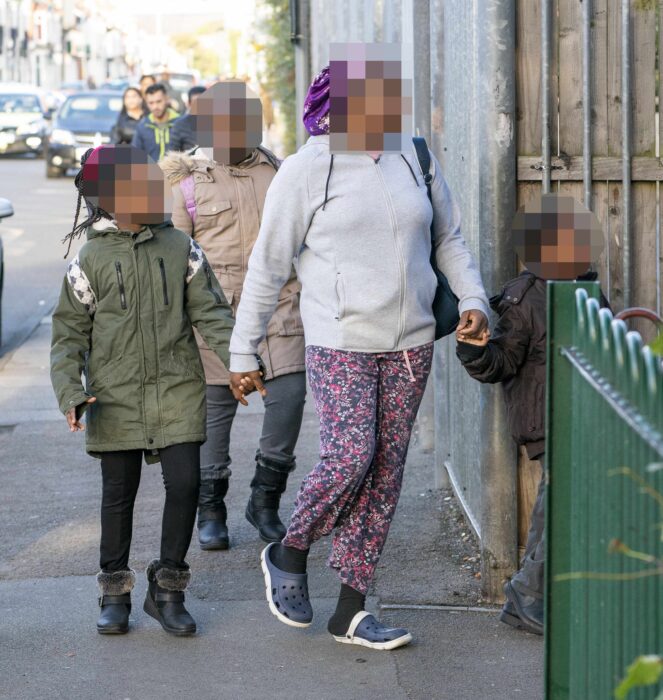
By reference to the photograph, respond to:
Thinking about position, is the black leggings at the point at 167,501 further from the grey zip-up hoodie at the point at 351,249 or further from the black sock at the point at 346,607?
the black sock at the point at 346,607

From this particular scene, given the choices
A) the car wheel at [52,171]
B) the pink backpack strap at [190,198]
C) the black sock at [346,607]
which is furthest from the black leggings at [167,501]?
the car wheel at [52,171]

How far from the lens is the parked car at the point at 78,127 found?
27719 mm

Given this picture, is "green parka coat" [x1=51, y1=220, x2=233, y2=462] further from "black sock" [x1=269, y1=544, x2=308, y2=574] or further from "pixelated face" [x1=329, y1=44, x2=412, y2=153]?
"pixelated face" [x1=329, y1=44, x2=412, y2=153]

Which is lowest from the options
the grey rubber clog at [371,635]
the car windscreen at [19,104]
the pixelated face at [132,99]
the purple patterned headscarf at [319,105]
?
the grey rubber clog at [371,635]

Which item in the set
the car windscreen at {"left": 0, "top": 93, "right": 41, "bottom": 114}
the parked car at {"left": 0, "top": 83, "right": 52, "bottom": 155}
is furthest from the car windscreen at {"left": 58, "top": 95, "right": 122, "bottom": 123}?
the car windscreen at {"left": 0, "top": 93, "right": 41, "bottom": 114}

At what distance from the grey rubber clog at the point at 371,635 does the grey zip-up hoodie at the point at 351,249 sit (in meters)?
0.90

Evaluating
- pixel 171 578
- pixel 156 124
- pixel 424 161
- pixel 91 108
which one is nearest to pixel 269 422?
pixel 171 578

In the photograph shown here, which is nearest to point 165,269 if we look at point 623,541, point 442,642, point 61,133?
point 442,642

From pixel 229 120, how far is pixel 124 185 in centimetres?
100

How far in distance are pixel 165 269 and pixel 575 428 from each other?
199cm

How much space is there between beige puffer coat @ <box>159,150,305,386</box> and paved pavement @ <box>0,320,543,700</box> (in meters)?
0.86

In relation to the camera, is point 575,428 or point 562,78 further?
point 562,78

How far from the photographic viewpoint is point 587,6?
4367 mm

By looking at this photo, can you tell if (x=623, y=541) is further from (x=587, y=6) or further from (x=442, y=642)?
(x=587, y=6)
